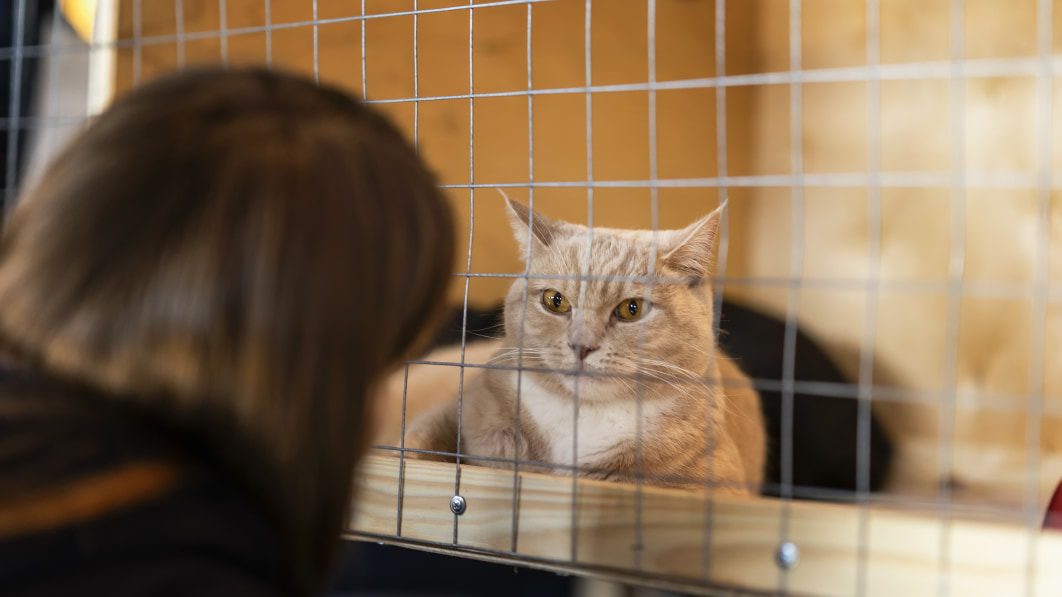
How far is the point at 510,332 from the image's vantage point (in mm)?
1182

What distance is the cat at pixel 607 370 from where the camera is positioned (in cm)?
103

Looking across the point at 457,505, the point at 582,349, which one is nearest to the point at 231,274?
the point at 457,505

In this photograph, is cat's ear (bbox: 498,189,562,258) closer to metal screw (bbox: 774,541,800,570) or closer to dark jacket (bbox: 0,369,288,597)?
metal screw (bbox: 774,541,800,570)

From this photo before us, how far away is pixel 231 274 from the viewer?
0.55 metres

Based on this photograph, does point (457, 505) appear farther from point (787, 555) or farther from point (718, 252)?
point (718, 252)

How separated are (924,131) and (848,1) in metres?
0.38

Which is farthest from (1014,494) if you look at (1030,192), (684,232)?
(684,232)

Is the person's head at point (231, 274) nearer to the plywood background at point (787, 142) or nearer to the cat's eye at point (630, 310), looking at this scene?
the cat's eye at point (630, 310)

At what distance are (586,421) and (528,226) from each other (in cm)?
26

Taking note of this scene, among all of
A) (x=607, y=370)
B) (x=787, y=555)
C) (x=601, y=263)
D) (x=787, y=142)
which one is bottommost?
(x=787, y=555)

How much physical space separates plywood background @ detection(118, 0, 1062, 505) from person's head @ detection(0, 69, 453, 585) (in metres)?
0.72

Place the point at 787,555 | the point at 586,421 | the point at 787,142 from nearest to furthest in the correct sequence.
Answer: the point at 787,555 → the point at 586,421 → the point at 787,142


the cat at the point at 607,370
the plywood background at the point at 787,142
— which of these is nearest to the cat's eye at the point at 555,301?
the cat at the point at 607,370

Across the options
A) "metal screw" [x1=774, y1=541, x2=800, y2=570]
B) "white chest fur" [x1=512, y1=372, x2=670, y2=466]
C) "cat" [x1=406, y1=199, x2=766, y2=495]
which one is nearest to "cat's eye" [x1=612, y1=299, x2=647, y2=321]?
"cat" [x1=406, y1=199, x2=766, y2=495]
